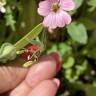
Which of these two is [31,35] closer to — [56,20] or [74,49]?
[56,20]

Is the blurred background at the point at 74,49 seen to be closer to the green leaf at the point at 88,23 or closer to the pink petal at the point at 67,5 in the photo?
the green leaf at the point at 88,23

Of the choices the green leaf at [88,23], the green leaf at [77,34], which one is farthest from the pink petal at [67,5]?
the green leaf at [88,23]

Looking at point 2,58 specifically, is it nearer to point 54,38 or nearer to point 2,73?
point 2,73

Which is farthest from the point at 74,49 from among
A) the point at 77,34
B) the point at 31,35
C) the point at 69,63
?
the point at 31,35

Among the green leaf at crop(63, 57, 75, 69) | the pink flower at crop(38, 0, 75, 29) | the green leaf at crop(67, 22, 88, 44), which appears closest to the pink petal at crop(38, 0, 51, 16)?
the pink flower at crop(38, 0, 75, 29)

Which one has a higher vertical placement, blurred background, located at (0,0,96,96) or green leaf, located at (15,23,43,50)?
green leaf, located at (15,23,43,50)

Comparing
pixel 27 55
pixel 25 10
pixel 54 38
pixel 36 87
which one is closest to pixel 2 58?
pixel 27 55

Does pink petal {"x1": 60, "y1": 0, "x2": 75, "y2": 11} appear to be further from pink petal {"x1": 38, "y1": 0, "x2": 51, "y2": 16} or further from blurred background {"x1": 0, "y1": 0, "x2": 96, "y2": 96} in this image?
blurred background {"x1": 0, "y1": 0, "x2": 96, "y2": 96}
